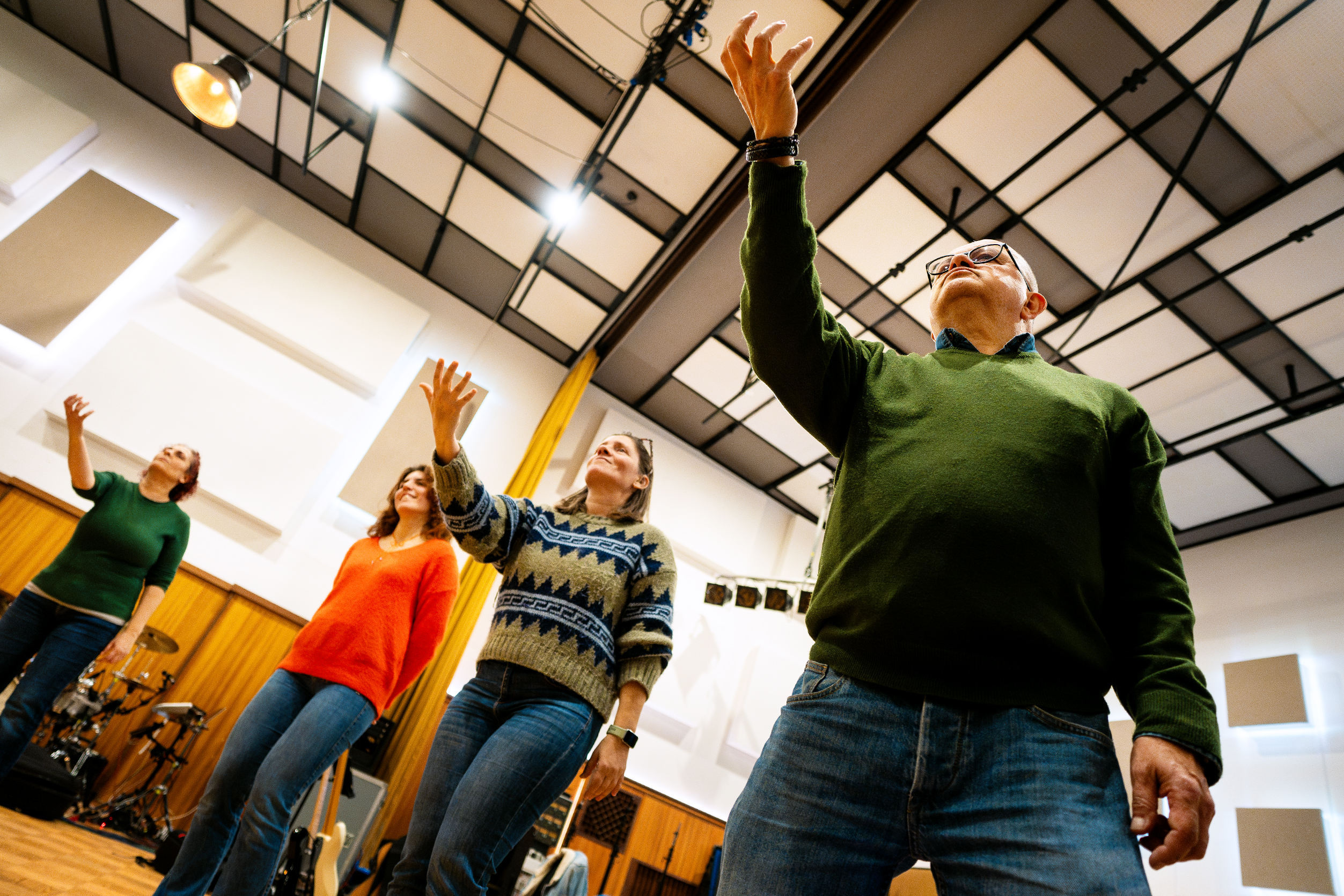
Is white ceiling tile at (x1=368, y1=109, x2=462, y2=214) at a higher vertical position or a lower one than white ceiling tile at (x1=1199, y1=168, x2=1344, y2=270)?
lower

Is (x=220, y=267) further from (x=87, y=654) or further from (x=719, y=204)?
(x=87, y=654)

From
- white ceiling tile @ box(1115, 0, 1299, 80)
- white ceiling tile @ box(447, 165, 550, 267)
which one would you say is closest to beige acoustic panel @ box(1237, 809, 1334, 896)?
white ceiling tile @ box(1115, 0, 1299, 80)

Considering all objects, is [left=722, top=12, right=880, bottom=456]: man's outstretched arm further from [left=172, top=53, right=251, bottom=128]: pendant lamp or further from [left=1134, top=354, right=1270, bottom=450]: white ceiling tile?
[left=1134, top=354, right=1270, bottom=450]: white ceiling tile

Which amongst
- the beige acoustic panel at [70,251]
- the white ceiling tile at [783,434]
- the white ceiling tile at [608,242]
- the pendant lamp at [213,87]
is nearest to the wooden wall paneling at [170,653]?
the beige acoustic panel at [70,251]

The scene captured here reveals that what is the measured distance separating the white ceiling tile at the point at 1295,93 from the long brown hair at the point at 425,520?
4.73 metres

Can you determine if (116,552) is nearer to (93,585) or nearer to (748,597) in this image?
(93,585)

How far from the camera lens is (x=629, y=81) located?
5.16 m

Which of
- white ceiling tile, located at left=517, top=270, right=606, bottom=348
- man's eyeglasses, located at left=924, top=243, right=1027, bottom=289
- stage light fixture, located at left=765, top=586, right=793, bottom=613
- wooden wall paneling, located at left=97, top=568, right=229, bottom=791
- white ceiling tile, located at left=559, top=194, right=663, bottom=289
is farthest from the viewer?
white ceiling tile, located at left=517, top=270, right=606, bottom=348

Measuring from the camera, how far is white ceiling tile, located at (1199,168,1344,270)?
4352 millimetres

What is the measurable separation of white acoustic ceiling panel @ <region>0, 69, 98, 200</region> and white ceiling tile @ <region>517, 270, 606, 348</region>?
12.7 ft

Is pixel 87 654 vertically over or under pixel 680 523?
under

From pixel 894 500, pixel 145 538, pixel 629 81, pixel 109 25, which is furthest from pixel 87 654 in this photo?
pixel 109 25

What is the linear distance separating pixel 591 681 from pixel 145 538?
2.22m

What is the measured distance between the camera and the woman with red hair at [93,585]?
7.76ft
